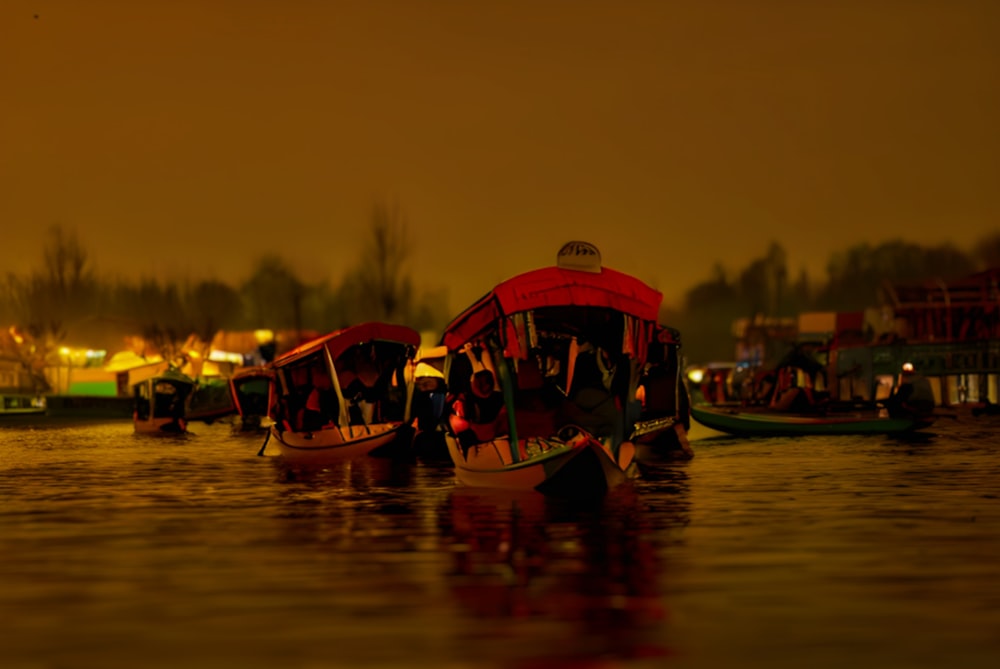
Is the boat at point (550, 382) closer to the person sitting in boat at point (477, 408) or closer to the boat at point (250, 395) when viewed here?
the person sitting in boat at point (477, 408)

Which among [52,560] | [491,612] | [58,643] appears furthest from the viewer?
[52,560]

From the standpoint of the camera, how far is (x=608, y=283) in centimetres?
2259

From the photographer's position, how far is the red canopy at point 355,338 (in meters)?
36.4

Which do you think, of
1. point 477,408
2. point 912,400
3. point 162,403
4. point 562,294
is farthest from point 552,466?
point 162,403

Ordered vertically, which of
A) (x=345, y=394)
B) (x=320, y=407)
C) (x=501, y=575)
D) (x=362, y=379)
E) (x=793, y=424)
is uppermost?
(x=362, y=379)

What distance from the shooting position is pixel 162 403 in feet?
197

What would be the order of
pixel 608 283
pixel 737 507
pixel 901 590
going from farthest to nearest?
1. pixel 608 283
2. pixel 737 507
3. pixel 901 590

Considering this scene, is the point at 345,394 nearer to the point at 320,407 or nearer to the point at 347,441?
the point at 320,407

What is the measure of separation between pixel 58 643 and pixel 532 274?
1301 centimetres

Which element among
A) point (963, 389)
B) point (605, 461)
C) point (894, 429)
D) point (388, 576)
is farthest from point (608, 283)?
point (963, 389)

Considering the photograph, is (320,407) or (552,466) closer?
(552,466)

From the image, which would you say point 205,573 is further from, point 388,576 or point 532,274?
point 532,274

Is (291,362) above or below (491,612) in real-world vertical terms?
above

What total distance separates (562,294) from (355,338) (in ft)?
50.4
